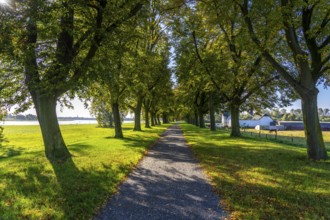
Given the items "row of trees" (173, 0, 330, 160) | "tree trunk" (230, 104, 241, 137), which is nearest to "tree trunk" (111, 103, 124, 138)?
"row of trees" (173, 0, 330, 160)

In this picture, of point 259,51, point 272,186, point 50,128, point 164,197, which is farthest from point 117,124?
point 272,186

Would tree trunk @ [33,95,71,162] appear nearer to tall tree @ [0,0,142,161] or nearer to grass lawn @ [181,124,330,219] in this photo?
tall tree @ [0,0,142,161]

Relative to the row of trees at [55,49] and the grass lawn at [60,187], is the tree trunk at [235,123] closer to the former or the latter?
the row of trees at [55,49]

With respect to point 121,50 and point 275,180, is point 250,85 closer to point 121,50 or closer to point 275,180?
point 121,50

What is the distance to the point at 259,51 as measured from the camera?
467 inches

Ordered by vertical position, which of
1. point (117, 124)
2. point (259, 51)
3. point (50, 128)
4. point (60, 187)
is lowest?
point (60, 187)

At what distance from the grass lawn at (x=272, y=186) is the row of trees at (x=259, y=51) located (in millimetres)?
2356

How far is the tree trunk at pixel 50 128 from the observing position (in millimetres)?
11000

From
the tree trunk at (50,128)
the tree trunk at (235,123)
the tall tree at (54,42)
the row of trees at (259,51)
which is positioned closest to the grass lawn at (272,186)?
the row of trees at (259,51)

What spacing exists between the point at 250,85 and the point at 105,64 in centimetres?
1497

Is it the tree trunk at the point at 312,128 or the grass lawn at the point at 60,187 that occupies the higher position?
the tree trunk at the point at 312,128

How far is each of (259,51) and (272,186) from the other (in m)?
7.08

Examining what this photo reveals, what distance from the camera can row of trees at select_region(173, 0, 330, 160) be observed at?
10.8 metres

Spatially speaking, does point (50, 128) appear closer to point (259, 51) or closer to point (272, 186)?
point (272, 186)
